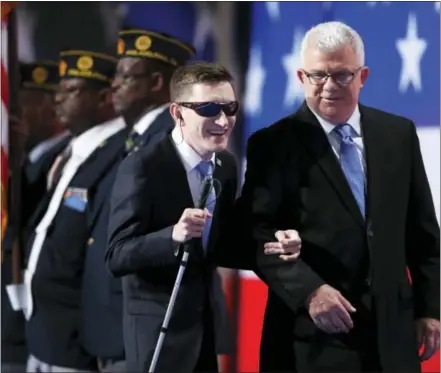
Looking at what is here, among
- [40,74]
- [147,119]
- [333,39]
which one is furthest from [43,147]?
[333,39]

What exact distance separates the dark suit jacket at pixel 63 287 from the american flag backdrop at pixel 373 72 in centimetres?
38

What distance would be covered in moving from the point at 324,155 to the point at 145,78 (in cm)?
43

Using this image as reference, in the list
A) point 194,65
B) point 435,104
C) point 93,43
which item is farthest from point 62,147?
point 435,104

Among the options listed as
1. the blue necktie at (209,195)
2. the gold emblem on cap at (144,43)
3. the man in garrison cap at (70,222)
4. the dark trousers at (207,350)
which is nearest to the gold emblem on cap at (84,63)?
the man in garrison cap at (70,222)

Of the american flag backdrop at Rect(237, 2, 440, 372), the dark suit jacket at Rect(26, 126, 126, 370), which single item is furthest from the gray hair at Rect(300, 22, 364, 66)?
the dark suit jacket at Rect(26, 126, 126, 370)

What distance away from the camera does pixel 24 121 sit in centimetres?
194

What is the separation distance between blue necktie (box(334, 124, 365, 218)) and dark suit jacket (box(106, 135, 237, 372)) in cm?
23

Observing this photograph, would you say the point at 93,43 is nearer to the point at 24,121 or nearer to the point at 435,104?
the point at 24,121

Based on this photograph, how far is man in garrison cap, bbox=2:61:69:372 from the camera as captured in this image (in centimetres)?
194

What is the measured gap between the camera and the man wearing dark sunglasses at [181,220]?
5.74 feet

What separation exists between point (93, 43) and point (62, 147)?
25 cm

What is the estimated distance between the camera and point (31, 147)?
1.94 m

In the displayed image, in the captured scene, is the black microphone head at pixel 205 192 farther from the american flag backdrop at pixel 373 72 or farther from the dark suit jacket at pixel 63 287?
the dark suit jacket at pixel 63 287

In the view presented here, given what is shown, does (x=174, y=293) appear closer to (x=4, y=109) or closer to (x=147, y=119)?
(x=147, y=119)
